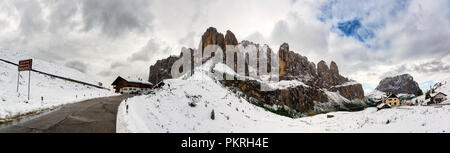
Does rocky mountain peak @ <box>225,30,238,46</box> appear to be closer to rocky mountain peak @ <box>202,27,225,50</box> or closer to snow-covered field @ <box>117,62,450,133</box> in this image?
rocky mountain peak @ <box>202,27,225,50</box>

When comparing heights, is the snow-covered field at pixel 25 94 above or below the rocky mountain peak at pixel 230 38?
Result: below

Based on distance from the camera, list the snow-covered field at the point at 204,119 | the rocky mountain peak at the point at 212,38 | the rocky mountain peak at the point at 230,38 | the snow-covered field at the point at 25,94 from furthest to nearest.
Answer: the rocky mountain peak at the point at 230,38
the rocky mountain peak at the point at 212,38
the snow-covered field at the point at 25,94
the snow-covered field at the point at 204,119

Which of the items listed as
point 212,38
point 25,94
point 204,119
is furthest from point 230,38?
point 204,119

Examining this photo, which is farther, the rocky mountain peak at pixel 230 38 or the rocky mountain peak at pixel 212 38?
the rocky mountain peak at pixel 230 38

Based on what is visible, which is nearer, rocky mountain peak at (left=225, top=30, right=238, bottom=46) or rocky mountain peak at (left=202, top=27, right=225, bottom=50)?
rocky mountain peak at (left=202, top=27, right=225, bottom=50)

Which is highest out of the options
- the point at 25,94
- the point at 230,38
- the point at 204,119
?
the point at 230,38

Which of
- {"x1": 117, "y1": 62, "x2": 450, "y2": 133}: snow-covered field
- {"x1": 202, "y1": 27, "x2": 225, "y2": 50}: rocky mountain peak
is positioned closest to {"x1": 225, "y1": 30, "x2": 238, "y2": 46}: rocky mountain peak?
{"x1": 202, "y1": 27, "x2": 225, "y2": 50}: rocky mountain peak

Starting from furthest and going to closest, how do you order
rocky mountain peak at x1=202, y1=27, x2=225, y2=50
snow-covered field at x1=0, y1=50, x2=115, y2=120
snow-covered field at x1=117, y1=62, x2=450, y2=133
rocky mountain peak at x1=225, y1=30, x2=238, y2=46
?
rocky mountain peak at x1=225, y1=30, x2=238, y2=46
rocky mountain peak at x1=202, y1=27, x2=225, y2=50
snow-covered field at x1=0, y1=50, x2=115, y2=120
snow-covered field at x1=117, y1=62, x2=450, y2=133

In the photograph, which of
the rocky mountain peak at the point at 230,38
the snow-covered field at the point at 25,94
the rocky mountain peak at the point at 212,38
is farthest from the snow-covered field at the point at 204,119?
the rocky mountain peak at the point at 230,38

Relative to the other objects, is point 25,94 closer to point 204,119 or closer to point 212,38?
point 204,119

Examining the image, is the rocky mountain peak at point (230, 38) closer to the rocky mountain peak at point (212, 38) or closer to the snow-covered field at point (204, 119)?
the rocky mountain peak at point (212, 38)
